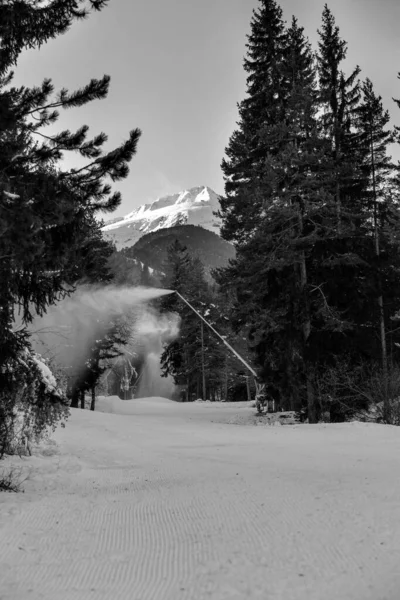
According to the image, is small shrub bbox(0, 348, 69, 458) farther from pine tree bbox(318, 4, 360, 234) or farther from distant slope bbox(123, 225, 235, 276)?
distant slope bbox(123, 225, 235, 276)

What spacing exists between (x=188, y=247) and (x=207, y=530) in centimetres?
11938

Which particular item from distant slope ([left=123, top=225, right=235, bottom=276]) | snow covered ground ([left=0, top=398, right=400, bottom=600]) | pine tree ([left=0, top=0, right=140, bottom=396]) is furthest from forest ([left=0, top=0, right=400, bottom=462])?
distant slope ([left=123, top=225, right=235, bottom=276])

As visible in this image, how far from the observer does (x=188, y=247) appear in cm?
12200

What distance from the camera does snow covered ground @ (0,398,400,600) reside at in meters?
2.89

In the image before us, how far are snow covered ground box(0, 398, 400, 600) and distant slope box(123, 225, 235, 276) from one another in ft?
344

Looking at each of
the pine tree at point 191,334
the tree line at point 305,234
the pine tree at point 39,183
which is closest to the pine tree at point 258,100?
the tree line at point 305,234

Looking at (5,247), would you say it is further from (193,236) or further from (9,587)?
(193,236)

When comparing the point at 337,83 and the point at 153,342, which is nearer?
the point at 337,83

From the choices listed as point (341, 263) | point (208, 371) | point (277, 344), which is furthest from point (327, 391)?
point (208, 371)

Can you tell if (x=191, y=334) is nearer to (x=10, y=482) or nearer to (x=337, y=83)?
(x=337, y=83)

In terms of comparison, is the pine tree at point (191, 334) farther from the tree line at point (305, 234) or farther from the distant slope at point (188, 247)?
the distant slope at point (188, 247)

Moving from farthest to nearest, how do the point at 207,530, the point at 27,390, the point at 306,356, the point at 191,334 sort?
the point at 191,334 → the point at 306,356 → the point at 27,390 → the point at 207,530

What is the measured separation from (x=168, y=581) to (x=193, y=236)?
149575 millimetres

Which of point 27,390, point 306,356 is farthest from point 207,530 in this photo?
point 306,356
